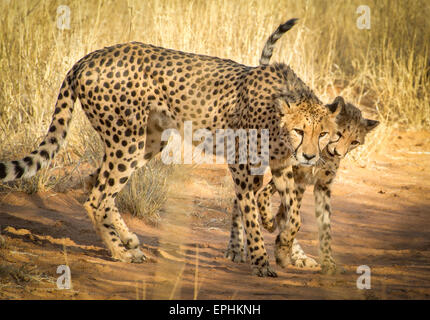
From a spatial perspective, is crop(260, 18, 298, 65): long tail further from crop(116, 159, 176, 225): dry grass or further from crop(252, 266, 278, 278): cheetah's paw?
crop(252, 266, 278, 278): cheetah's paw

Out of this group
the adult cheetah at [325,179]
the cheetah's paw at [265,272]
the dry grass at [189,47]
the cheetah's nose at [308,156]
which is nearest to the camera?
the cheetah's nose at [308,156]

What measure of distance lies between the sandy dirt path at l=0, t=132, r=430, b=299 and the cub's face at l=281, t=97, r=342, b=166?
86cm

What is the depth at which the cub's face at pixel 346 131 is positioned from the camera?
4.79 meters

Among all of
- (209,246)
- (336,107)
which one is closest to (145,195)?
(209,246)

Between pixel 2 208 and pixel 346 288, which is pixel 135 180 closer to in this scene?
pixel 2 208

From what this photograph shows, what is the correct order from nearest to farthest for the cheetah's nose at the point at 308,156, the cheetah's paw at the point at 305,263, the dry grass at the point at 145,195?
1. the cheetah's nose at the point at 308,156
2. the cheetah's paw at the point at 305,263
3. the dry grass at the point at 145,195

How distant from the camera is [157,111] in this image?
4.87m

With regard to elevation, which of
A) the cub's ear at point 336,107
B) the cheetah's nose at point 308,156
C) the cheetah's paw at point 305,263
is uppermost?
the cub's ear at point 336,107

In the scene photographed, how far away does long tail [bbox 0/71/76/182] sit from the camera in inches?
168

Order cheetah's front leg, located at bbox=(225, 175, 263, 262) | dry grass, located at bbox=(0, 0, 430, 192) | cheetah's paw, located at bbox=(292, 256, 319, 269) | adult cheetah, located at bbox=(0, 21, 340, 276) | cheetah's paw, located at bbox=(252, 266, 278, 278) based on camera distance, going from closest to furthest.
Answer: cheetah's paw, located at bbox=(252, 266, 278, 278) < adult cheetah, located at bbox=(0, 21, 340, 276) < cheetah's paw, located at bbox=(292, 256, 319, 269) < cheetah's front leg, located at bbox=(225, 175, 263, 262) < dry grass, located at bbox=(0, 0, 430, 192)

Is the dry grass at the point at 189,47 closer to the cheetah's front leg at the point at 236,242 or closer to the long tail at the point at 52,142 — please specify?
the long tail at the point at 52,142

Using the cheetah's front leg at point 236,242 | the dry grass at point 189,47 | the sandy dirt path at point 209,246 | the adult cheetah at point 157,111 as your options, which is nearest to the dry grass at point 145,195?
the sandy dirt path at point 209,246

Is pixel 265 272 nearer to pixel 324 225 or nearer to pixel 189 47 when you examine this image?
pixel 324 225

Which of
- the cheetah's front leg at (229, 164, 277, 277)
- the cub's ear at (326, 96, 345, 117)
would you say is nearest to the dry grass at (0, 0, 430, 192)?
the cheetah's front leg at (229, 164, 277, 277)
